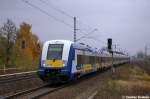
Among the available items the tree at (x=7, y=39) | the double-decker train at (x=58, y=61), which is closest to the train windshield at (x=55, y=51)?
the double-decker train at (x=58, y=61)

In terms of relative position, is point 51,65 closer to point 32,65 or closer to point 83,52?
point 83,52

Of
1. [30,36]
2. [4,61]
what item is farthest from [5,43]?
[30,36]

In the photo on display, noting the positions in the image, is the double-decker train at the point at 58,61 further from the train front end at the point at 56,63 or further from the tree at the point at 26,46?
the tree at the point at 26,46

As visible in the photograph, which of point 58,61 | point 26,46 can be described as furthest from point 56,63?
point 26,46

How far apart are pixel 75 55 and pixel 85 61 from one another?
15.4ft

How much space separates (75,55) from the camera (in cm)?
2334

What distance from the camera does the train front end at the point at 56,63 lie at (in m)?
21.5

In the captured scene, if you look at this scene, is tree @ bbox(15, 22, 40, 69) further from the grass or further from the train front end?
the train front end

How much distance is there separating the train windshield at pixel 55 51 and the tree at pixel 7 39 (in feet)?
111

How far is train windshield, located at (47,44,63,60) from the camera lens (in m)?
22.0

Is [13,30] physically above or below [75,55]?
above

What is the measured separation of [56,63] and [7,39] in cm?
3767

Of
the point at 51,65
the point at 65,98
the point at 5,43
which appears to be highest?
the point at 5,43

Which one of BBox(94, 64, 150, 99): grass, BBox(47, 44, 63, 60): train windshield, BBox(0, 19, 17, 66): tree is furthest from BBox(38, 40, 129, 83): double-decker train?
BBox(0, 19, 17, 66): tree
